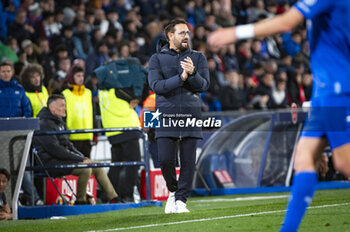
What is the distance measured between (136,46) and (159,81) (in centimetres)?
949

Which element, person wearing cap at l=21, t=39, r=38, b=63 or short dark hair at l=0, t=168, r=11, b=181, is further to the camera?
person wearing cap at l=21, t=39, r=38, b=63

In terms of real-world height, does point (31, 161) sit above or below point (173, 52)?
below

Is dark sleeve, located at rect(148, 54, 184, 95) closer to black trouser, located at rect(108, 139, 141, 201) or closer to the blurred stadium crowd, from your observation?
black trouser, located at rect(108, 139, 141, 201)

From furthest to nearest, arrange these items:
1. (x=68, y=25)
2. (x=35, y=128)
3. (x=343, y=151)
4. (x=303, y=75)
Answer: (x=303, y=75)
(x=68, y=25)
(x=35, y=128)
(x=343, y=151)

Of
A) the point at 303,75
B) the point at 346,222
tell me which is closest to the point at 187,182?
the point at 346,222

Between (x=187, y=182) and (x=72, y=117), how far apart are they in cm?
439

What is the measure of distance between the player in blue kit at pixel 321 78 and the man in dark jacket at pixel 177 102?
3.63 m

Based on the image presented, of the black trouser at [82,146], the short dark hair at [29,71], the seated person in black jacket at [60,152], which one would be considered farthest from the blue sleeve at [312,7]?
the short dark hair at [29,71]

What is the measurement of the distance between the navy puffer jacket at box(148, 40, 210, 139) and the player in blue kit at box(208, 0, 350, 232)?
144 inches

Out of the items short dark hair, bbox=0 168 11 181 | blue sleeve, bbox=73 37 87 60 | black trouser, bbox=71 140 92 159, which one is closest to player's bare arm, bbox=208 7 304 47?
short dark hair, bbox=0 168 11 181

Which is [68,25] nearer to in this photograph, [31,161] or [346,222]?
[31,161]

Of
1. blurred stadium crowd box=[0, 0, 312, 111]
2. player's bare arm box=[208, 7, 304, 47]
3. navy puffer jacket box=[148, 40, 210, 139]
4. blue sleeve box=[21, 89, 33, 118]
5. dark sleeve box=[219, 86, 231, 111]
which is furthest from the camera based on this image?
dark sleeve box=[219, 86, 231, 111]

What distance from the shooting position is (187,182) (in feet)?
30.4

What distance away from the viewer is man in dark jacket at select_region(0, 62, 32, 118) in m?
12.4
